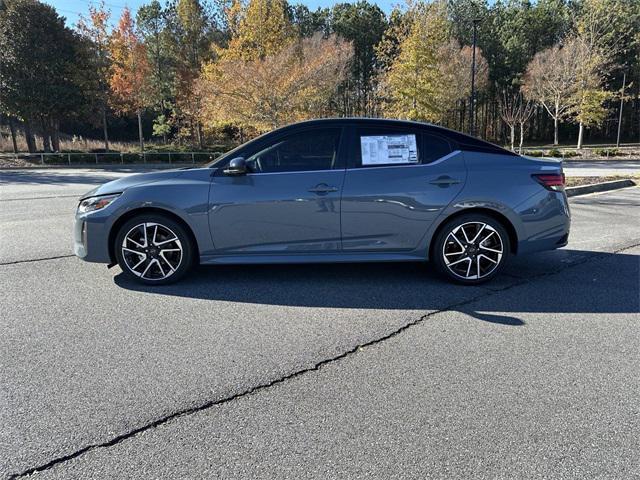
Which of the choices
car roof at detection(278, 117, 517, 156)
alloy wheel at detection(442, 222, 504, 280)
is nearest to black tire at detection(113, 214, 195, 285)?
car roof at detection(278, 117, 517, 156)

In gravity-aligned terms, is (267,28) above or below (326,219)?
above

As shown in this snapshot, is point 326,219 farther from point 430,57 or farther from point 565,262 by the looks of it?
point 430,57

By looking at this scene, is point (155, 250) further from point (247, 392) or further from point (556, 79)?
point (556, 79)

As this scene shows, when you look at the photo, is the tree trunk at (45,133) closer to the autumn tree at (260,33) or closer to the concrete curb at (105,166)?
the concrete curb at (105,166)

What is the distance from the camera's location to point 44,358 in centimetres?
328

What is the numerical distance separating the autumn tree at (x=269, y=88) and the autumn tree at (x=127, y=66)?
6.75 metres

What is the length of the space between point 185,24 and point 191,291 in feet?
108

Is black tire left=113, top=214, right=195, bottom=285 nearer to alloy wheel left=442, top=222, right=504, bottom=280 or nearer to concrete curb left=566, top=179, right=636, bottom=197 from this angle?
alloy wheel left=442, top=222, right=504, bottom=280

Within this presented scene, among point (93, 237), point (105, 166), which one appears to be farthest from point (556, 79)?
point (93, 237)

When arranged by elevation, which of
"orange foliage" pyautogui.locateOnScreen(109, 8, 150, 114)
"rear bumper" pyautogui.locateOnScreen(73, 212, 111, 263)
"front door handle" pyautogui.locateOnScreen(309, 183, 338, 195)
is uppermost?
"orange foliage" pyautogui.locateOnScreen(109, 8, 150, 114)

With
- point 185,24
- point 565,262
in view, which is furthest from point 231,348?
point 185,24

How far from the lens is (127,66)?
2784 cm

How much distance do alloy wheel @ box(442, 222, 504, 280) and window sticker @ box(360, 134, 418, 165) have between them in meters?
0.88

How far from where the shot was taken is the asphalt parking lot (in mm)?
2312
